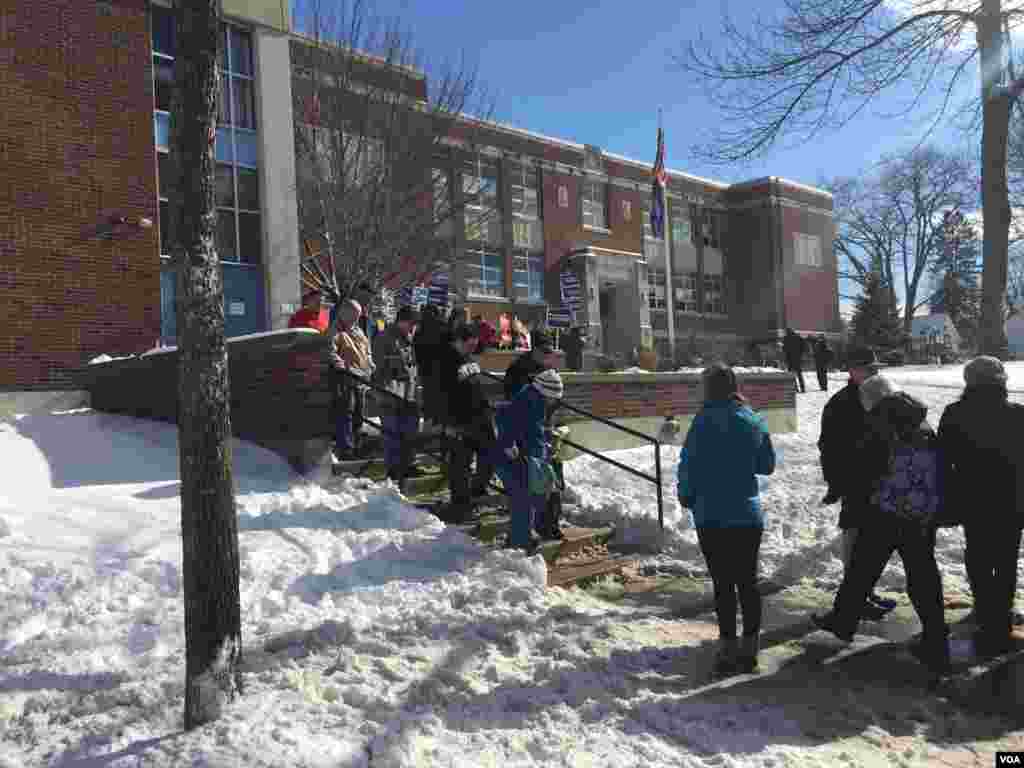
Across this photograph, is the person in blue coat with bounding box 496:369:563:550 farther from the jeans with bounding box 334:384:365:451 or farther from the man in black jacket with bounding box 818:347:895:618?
the jeans with bounding box 334:384:365:451

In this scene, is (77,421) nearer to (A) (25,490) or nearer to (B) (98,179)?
(A) (25,490)

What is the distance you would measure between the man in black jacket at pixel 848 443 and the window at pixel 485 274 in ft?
73.6

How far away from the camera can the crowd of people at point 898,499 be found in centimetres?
432

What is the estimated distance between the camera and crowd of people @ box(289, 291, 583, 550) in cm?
591

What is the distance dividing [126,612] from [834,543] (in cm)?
588

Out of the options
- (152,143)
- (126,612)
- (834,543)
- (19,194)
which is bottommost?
(834,543)

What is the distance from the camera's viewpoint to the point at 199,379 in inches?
132

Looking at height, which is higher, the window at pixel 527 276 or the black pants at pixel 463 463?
the window at pixel 527 276

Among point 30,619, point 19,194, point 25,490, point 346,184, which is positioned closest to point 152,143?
point 19,194

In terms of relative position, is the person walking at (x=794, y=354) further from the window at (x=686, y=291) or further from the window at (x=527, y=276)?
the window at (x=686, y=291)

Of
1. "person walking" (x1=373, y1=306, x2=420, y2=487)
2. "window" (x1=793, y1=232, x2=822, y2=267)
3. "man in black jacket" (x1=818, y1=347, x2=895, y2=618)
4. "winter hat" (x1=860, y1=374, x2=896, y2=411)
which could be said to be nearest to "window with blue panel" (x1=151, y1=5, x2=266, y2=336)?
"person walking" (x1=373, y1=306, x2=420, y2=487)

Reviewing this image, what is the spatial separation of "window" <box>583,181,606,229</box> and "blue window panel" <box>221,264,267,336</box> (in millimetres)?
19539

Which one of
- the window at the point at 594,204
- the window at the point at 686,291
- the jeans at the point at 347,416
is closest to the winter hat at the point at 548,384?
the jeans at the point at 347,416

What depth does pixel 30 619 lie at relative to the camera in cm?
423
